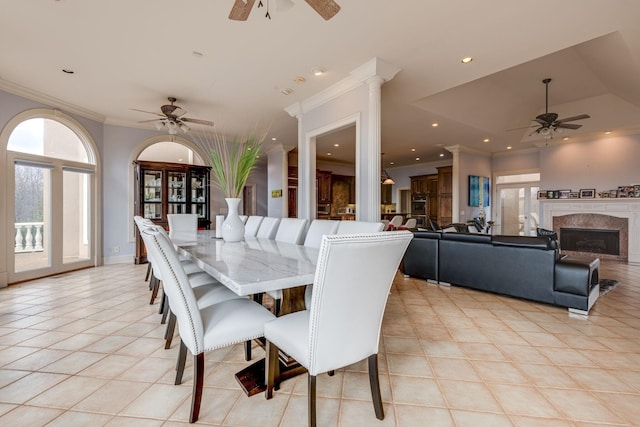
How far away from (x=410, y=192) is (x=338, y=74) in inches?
306

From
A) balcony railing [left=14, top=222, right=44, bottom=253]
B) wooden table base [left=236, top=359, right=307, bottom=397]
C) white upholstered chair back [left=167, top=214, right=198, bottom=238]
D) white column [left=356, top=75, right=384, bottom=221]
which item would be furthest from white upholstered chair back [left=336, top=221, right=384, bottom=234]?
balcony railing [left=14, top=222, right=44, bottom=253]

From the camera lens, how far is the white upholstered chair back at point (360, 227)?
7.64 ft

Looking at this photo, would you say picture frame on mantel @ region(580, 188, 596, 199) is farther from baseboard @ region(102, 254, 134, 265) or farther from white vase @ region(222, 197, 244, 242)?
baseboard @ region(102, 254, 134, 265)

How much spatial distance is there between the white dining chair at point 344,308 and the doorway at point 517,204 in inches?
323

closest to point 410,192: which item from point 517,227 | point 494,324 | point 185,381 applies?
point 517,227

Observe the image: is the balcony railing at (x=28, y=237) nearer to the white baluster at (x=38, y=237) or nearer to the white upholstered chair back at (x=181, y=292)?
the white baluster at (x=38, y=237)

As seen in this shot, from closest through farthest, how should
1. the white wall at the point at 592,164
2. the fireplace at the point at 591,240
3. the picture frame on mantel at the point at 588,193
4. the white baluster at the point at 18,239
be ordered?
1. the white baluster at the point at 18,239
2. the white wall at the point at 592,164
3. the fireplace at the point at 591,240
4. the picture frame on mantel at the point at 588,193

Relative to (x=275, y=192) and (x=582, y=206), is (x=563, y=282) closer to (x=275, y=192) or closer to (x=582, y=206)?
(x=582, y=206)

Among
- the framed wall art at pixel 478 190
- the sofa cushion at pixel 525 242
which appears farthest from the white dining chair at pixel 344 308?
the framed wall art at pixel 478 190

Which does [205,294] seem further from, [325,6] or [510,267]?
[510,267]

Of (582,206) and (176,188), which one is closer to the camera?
(176,188)

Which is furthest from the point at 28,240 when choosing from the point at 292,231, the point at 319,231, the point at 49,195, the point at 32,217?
the point at 319,231

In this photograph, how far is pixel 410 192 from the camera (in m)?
10.6

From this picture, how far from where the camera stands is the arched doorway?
4.15 metres
